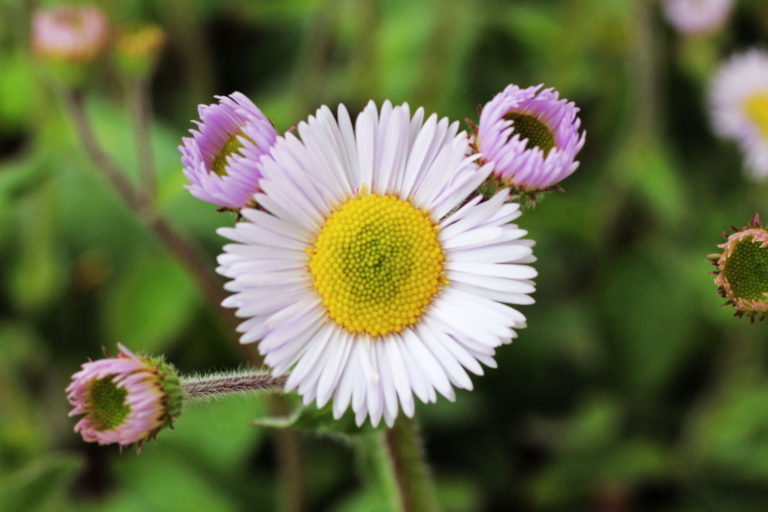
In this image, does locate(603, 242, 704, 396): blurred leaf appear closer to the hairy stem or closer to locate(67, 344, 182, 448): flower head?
the hairy stem

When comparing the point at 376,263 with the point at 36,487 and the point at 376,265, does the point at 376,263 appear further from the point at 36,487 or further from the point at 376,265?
the point at 36,487

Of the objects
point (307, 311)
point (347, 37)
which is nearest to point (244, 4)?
point (347, 37)

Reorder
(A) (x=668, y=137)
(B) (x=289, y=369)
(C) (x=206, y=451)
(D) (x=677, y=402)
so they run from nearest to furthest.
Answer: (B) (x=289, y=369) → (C) (x=206, y=451) → (D) (x=677, y=402) → (A) (x=668, y=137)

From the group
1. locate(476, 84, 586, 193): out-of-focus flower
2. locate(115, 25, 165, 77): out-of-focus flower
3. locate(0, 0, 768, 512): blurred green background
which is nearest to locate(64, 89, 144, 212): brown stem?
locate(115, 25, 165, 77): out-of-focus flower

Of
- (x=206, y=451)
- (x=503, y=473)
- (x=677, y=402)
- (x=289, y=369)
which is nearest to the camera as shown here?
(x=289, y=369)

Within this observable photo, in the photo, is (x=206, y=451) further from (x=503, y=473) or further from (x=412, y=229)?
(x=412, y=229)

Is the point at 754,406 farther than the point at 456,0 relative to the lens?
No
